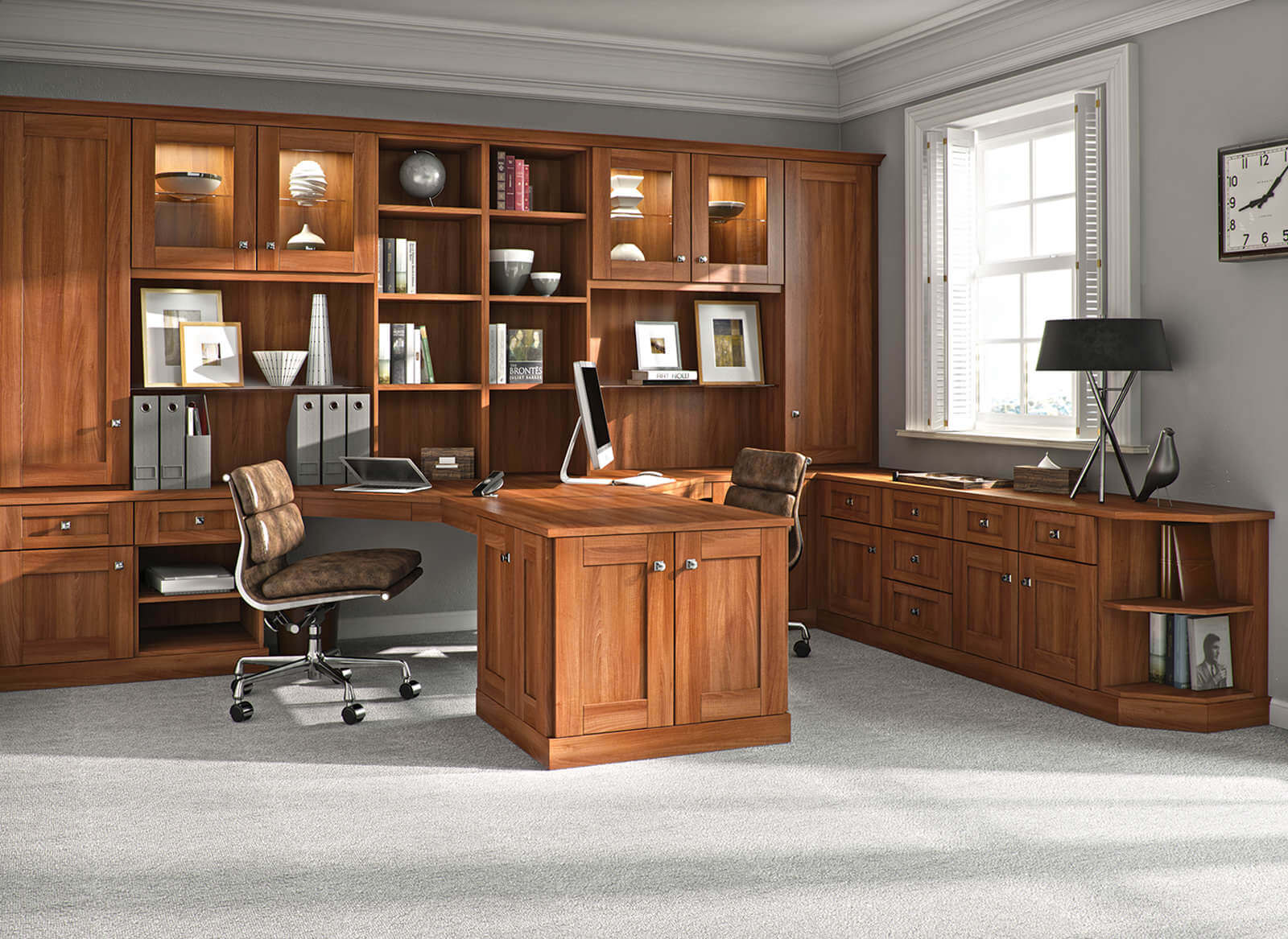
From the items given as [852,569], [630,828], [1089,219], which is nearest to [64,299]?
[630,828]

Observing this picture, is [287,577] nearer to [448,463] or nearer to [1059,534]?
[448,463]

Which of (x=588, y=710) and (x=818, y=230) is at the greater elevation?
(x=818, y=230)

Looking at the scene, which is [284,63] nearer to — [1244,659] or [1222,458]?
[1222,458]

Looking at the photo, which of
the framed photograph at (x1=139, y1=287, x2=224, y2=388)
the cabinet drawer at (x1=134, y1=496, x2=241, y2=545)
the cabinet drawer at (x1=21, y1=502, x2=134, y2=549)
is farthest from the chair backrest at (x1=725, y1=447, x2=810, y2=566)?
the cabinet drawer at (x1=21, y1=502, x2=134, y2=549)

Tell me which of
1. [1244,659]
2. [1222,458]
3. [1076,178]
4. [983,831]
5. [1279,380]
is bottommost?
[983,831]

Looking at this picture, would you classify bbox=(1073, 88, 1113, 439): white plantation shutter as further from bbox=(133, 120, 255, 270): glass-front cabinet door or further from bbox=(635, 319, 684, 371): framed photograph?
bbox=(133, 120, 255, 270): glass-front cabinet door

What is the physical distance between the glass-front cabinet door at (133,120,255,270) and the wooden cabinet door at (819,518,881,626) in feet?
10.0

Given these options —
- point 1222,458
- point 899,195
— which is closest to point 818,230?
point 899,195

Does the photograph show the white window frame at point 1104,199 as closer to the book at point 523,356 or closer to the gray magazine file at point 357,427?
the book at point 523,356

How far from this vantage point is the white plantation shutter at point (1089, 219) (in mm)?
5008

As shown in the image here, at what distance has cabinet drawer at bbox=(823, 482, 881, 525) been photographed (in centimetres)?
577

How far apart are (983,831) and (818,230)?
380 centimetres

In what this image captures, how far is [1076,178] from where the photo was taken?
5113 millimetres

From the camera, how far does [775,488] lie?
539 centimetres
